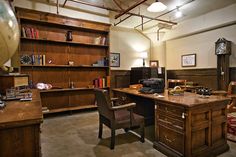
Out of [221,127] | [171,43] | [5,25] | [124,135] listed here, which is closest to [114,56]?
[171,43]

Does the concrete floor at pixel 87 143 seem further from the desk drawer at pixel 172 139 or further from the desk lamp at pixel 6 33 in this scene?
the desk lamp at pixel 6 33

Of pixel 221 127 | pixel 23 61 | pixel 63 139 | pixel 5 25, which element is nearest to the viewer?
pixel 5 25

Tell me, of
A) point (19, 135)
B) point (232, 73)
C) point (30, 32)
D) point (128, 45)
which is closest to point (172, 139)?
point (19, 135)

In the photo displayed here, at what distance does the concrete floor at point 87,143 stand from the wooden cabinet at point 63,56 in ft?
3.50

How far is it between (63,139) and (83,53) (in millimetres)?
2636

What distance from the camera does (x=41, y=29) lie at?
408 cm

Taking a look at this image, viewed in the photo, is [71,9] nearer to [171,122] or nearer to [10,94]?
[10,94]

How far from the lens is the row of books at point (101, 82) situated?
15.5 feet

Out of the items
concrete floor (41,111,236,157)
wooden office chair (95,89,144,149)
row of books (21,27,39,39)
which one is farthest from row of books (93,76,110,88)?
wooden office chair (95,89,144,149)

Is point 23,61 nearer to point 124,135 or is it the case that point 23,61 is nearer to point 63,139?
point 63,139

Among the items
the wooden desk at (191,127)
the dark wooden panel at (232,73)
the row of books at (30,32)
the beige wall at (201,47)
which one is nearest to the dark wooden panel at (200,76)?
the beige wall at (201,47)

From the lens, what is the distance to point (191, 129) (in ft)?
6.14

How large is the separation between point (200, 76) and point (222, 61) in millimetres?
863

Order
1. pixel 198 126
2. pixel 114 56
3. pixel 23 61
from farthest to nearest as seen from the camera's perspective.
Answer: pixel 114 56
pixel 23 61
pixel 198 126
